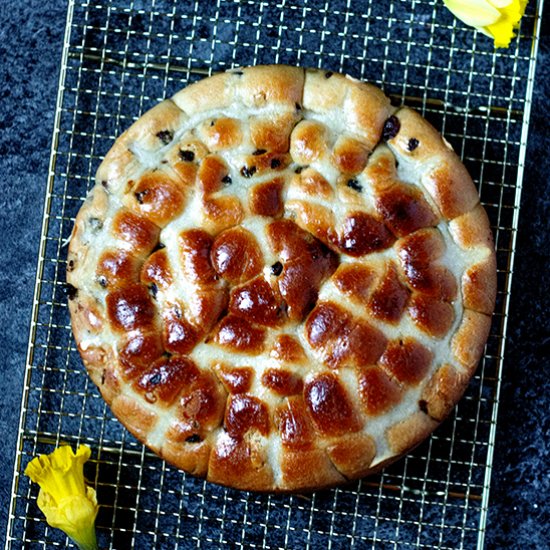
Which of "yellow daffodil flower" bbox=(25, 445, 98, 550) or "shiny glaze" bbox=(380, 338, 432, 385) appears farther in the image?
"yellow daffodil flower" bbox=(25, 445, 98, 550)

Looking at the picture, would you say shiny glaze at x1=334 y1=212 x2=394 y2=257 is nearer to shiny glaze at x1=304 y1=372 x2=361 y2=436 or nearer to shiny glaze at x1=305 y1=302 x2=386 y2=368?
shiny glaze at x1=305 y1=302 x2=386 y2=368

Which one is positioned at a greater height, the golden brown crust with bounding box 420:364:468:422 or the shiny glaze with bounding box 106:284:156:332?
the shiny glaze with bounding box 106:284:156:332

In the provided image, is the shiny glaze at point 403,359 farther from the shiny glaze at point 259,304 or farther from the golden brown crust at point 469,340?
the shiny glaze at point 259,304

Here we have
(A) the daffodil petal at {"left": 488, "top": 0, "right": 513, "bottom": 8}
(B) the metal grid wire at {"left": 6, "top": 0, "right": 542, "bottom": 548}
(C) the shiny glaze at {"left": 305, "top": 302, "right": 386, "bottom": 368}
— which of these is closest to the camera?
(C) the shiny glaze at {"left": 305, "top": 302, "right": 386, "bottom": 368}

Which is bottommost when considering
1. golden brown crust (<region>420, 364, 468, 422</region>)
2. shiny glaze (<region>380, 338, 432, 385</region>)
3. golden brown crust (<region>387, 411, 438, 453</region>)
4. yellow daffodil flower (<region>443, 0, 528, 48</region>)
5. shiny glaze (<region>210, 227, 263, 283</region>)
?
golden brown crust (<region>387, 411, 438, 453</region>)

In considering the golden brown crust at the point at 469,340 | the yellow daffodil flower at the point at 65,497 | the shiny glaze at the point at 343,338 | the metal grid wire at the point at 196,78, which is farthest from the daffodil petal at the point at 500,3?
the yellow daffodil flower at the point at 65,497

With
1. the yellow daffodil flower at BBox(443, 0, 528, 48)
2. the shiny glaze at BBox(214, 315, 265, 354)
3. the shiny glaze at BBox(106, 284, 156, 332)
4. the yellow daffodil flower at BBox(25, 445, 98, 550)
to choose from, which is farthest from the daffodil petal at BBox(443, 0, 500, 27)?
the yellow daffodil flower at BBox(25, 445, 98, 550)

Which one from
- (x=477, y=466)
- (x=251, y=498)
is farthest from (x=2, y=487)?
(x=477, y=466)

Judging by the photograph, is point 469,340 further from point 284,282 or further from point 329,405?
point 284,282
